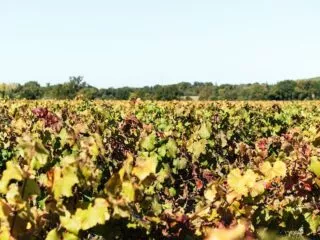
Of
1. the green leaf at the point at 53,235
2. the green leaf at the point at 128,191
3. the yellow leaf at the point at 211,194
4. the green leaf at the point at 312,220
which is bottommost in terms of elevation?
the green leaf at the point at 312,220

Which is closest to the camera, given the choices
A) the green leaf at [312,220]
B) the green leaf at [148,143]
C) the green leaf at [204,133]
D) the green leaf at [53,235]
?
the green leaf at [53,235]

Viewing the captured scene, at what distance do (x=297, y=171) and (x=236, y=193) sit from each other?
1183mm

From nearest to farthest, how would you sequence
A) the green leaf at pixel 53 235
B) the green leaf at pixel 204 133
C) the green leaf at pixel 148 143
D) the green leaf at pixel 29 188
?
1. the green leaf at pixel 29 188
2. the green leaf at pixel 53 235
3. the green leaf at pixel 148 143
4. the green leaf at pixel 204 133

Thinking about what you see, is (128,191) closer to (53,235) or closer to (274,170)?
(53,235)

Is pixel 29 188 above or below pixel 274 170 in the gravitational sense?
above

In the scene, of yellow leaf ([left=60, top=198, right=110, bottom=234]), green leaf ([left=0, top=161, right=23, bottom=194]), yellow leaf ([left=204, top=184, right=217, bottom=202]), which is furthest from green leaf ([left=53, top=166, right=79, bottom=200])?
yellow leaf ([left=204, top=184, right=217, bottom=202])

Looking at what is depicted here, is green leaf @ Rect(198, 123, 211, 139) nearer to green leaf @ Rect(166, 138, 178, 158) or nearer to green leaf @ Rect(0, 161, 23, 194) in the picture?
green leaf @ Rect(166, 138, 178, 158)

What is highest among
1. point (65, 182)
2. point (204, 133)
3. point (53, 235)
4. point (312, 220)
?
point (65, 182)

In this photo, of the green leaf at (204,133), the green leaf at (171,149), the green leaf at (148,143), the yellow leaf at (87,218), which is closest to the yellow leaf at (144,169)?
the yellow leaf at (87,218)

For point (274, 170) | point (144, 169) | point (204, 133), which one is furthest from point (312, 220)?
point (204, 133)

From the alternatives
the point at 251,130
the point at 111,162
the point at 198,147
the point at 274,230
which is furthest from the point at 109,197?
the point at 251,130

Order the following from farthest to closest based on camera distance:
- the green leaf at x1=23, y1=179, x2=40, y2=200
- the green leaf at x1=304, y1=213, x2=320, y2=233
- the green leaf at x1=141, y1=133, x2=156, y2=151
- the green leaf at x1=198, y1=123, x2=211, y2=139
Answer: the green leaf at x1=198, y1=123, x2=211, y2=139 → the green leaf at x1=141, y1=133, x2=156, y2=151 → the green leaf at x1=304, y1=213, x2=320, y2=233 → the green leaf at x1=23, y1=179, x2=40, y2=200

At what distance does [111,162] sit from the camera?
508cm

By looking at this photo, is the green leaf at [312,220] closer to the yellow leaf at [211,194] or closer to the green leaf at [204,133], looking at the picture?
the yellow leaf at [211,194]
